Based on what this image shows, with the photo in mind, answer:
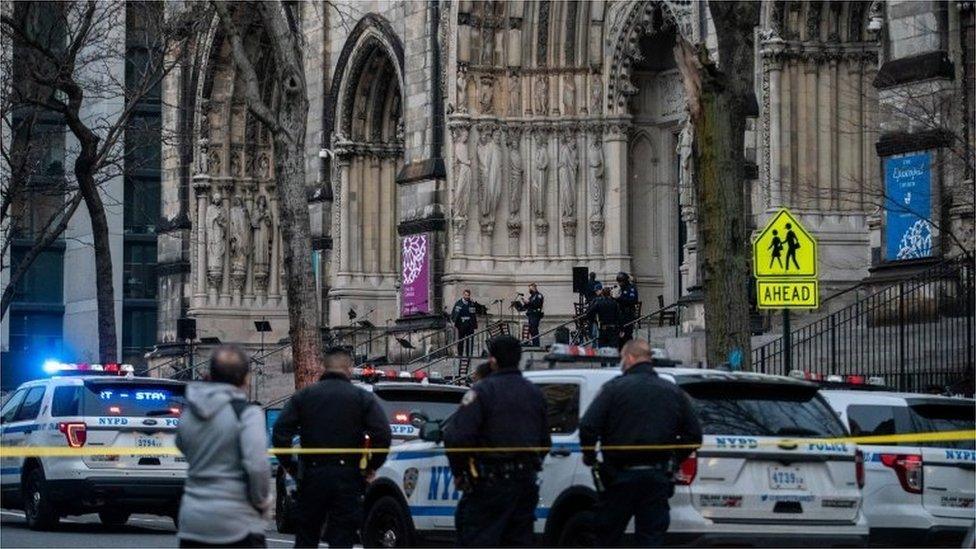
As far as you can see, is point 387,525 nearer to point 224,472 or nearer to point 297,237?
point 224,472

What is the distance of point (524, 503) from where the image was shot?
1436 cm

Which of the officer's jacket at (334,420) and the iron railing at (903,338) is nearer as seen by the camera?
the officer's jacket at (334,420)

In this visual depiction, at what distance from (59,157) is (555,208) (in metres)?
33.4

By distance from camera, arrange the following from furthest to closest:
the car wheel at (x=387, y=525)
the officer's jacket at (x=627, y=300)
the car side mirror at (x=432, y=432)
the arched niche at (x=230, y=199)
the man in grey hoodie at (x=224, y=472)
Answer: the arched niche at (x=230, y=199), the officer's jacket at (x=627, y=300), the car wheel at (x=387, y=525), the car side mirror at (x=432, y=432), the man in grey hoodie at (x=224, y=472)

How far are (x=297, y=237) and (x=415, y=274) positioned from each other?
10068mm

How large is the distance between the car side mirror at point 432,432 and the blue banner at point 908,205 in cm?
1436

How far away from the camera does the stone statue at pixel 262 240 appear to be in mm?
50656

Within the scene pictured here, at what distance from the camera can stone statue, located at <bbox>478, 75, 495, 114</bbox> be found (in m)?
40.4

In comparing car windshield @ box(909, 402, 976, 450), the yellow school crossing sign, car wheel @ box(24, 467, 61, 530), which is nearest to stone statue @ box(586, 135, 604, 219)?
the yellow school crossing sign

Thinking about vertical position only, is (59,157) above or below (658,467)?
above

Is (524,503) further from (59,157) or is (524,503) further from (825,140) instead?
(59,157)

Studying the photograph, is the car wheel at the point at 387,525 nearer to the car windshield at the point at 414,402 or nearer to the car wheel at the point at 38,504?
the car windshield at the point at 414,402

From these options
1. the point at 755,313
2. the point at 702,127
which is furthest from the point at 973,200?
the point at 702,127

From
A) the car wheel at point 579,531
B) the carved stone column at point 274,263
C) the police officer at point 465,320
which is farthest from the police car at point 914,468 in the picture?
the carved stone column at point 274,263
